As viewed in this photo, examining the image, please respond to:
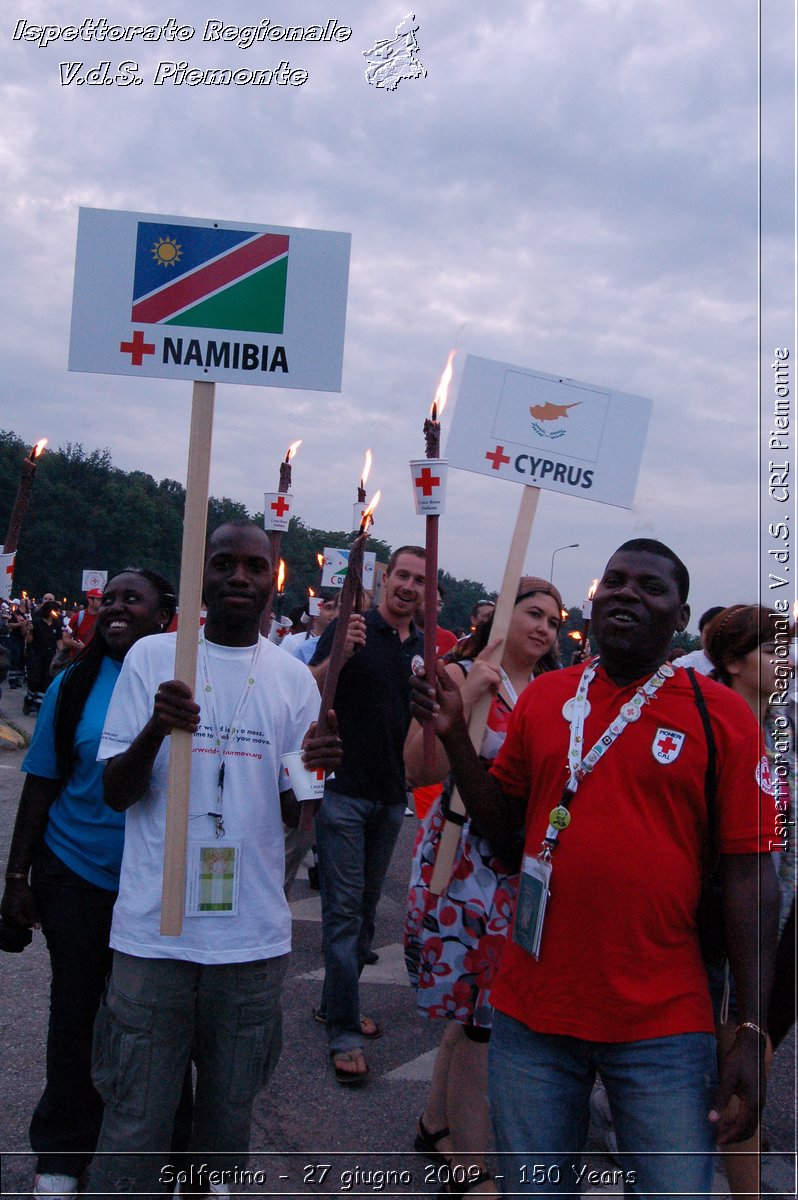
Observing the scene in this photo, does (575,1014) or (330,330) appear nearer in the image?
(575,1014)

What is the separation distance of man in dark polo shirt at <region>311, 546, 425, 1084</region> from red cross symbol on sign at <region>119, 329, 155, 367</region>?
2.12 metres

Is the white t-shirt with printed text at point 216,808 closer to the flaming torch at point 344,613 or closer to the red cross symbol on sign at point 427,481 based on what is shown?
the flaming torch at point 344,613

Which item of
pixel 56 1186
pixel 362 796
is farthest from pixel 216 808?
pixel 362 796

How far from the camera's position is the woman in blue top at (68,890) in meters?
2.97

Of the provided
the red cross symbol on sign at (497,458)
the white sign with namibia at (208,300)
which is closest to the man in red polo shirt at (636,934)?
the red cross symbol on sign at (497,458)

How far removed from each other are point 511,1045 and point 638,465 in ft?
6.36

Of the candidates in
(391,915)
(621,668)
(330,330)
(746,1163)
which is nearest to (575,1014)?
(621,668)

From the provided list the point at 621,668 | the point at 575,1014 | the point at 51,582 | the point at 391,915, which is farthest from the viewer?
the point at 51,582

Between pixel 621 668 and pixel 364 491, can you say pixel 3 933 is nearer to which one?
pixel 364 491

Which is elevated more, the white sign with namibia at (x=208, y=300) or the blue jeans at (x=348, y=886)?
the white sign with namibia at (x=208, y=300)

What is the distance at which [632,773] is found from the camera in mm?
2283

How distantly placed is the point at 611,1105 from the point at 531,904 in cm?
47

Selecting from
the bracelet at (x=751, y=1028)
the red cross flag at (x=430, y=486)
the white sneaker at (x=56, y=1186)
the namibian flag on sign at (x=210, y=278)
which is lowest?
the white sneaker at (x=56, y=1186)

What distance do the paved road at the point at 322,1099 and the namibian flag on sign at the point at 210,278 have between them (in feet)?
8.05
